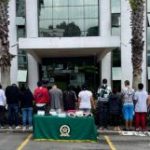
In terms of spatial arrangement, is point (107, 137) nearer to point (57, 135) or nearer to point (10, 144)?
point (57, 135)

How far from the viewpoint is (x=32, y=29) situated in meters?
35.4

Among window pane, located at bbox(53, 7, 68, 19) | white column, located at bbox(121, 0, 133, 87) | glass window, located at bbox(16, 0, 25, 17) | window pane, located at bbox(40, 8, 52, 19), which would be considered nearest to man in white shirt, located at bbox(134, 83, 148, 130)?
white column, located at bbox(121, 0, 133, 87)

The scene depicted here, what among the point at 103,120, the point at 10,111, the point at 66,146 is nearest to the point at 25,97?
the point at 10,111

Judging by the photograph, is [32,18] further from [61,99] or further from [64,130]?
[64,130]

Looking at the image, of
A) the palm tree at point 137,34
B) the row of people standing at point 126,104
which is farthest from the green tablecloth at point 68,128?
the palm tree at point 137,34

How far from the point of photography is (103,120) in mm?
21516

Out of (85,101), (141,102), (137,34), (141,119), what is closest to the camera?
(141,102)

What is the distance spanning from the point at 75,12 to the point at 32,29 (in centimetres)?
289

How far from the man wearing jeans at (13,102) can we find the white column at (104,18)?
14.5 meters

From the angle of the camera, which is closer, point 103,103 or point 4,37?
point 103,103

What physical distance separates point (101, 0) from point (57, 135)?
18673mm

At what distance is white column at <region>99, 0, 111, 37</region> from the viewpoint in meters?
35.3

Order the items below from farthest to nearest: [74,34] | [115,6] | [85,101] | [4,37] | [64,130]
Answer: [115,6] → [74,34] → [4,37] → [85,101] → [64,130]

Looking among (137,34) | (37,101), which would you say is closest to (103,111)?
(37,101)
